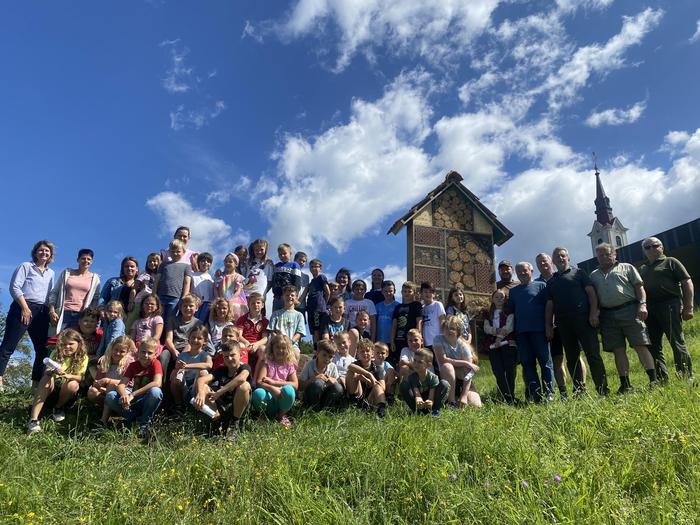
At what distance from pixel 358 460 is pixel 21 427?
12.5ft

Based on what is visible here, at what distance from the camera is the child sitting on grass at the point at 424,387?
5111 millimetres

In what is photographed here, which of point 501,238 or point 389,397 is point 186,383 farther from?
point 501,238

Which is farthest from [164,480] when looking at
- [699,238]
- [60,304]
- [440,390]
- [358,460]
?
[699,238]

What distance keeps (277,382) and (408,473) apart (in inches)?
91.0

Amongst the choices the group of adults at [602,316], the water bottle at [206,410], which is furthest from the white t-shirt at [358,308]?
the water bottle at [206,410]

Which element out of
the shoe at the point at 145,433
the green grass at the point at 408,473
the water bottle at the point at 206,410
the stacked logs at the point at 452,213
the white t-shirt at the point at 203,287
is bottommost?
the green grass at the point at 408,473

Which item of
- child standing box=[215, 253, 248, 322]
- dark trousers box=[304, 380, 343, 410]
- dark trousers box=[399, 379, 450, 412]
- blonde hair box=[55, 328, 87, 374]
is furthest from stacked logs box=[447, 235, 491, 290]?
blonde hair box=[55, 328, 87, 374]

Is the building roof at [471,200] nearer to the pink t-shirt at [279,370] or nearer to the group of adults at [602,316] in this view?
the group of adults at [602,316]

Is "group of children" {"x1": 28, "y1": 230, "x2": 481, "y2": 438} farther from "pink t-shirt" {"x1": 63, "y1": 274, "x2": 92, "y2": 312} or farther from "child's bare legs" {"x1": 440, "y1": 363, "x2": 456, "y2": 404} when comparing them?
"pink t-shirt" {"x1": 63, "y1": 274, "x2": 92, "y2": 312}

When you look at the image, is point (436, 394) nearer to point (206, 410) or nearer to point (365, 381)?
point (365, 381)

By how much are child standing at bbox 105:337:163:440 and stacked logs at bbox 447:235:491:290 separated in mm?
8113

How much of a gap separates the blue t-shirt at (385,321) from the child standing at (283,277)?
53.1 inches

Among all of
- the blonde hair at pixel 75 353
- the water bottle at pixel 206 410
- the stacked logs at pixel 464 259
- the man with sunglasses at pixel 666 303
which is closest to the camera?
the water bottle at pixel 206 410

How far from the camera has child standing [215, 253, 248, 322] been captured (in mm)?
6574
